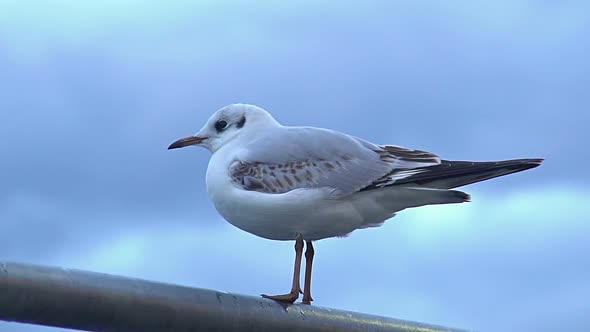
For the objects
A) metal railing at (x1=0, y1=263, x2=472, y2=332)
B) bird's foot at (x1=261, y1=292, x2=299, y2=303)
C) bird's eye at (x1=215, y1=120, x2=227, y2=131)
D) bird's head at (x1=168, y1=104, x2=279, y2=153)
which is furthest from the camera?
bird's eye at (x1=215, y1=120, x2=227, y2=131)

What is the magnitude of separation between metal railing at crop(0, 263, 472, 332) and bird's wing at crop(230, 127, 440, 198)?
184 cm

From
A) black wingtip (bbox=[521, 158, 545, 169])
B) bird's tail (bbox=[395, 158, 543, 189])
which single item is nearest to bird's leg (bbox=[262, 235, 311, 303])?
bird's tail (bbox=[395, 158, 543, 189])

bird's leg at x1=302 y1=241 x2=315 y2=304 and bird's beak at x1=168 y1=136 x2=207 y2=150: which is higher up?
bird's beak at x1=168 y1=136 x2=207 y2=150

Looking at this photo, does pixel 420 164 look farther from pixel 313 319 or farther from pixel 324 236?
pixel 313 319

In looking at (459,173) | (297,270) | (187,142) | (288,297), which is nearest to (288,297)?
(288,297)

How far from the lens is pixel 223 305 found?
3.06 metres

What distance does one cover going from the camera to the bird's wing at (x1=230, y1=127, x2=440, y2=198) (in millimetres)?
5246

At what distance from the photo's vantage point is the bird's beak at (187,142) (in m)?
6.03

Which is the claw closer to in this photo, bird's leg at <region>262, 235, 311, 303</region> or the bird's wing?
bird's leg at <region>262, 235, 311, 303</region>

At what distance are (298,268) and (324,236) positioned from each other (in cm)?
21

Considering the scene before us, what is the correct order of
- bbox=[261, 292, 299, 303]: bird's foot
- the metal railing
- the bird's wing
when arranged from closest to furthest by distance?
the metal railing, bbox=[261, 292, 299, 303]: bird's foot, the bird's wing

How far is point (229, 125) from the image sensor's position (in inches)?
232

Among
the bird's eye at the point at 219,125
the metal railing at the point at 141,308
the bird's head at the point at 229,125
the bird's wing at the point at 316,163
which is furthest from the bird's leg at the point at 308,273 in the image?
the metal railing at the point at 141,308

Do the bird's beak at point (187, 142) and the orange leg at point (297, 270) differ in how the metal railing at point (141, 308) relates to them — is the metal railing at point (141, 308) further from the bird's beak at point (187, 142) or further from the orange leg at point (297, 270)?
the bird's beak at point (187, 142)
